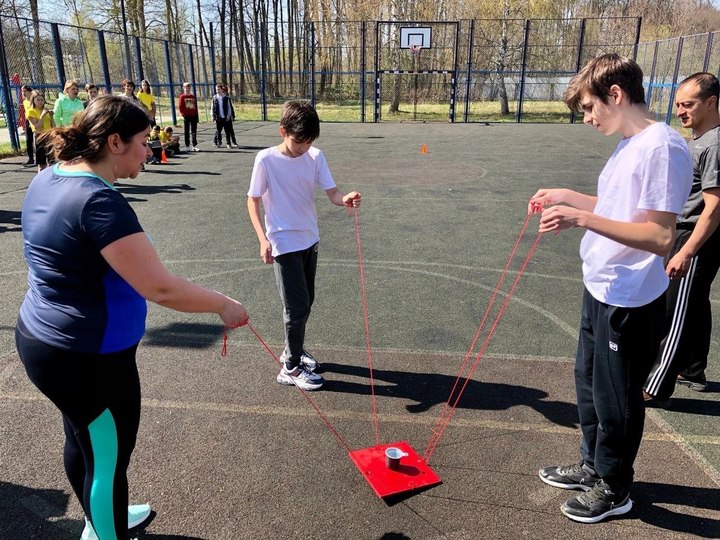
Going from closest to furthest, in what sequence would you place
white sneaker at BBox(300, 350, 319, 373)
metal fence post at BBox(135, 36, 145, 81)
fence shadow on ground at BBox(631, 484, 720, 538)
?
fence shadow on ground at BBox(631, 484, 720, 538) → white sneaker at BBox(300, 350, 319, 373) → metal fence post at BBox(135, 36, 145, 81)

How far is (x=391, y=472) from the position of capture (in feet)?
10.1

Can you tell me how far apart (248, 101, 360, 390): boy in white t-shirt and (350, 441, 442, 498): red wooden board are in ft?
2.88

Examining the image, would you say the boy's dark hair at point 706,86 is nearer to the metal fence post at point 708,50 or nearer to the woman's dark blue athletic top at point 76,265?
the woman's dark blue athletic top at point 76,265

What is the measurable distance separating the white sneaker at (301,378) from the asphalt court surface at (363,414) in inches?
3.2

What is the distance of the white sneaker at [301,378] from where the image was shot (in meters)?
3.99

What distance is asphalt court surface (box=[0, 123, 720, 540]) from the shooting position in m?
2.80

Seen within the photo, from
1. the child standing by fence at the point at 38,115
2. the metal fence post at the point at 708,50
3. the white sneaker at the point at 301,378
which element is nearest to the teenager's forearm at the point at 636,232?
the white sneaker at the point at 301,378

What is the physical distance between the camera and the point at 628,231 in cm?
225

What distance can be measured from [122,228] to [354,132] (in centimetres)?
2107

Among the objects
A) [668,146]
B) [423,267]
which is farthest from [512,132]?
[668,146]

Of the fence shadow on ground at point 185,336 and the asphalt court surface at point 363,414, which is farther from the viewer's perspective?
the fence shadow on ground at point 185,336

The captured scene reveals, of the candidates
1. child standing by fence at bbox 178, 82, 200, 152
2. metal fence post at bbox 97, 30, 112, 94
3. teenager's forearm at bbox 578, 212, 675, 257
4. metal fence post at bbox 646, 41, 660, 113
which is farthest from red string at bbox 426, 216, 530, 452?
metal fence post at bbox 646, 41, 660, 113

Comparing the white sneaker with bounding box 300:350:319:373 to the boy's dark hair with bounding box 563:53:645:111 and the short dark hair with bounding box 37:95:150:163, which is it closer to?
the short dark hair with bounding box 37:95:150:163

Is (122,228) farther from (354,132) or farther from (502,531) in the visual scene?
(354,132)
